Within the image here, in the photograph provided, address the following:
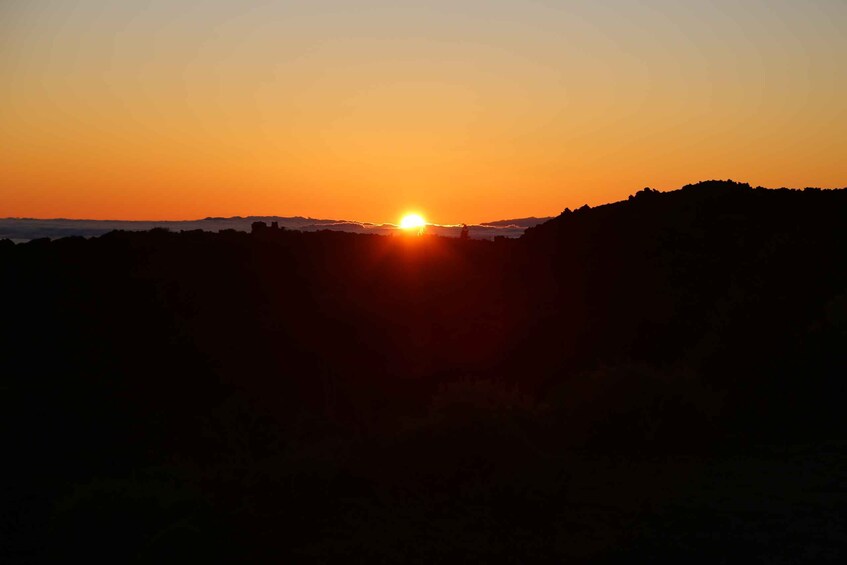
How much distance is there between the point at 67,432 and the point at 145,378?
285cm

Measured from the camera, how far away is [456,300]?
29.7m

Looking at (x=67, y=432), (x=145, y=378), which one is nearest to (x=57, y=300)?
(x=145, y=378)

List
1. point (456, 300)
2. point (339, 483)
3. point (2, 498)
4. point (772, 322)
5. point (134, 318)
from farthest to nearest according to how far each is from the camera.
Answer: point (456, 300) → point (134, 318) → point (772, 322) → point (2, 498) → point (339, 483)

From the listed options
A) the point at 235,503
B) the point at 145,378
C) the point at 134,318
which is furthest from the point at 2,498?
the point at 134,318

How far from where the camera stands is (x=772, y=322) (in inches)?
893

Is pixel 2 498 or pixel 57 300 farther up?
pixel 57 300

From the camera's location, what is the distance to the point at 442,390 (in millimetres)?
21375

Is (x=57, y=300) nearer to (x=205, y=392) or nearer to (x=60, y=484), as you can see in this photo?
(x=205, y=392)

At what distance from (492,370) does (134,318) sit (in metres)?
9.37

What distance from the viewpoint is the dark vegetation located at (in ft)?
40.2

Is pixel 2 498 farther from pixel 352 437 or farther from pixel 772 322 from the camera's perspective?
pixel 772 322

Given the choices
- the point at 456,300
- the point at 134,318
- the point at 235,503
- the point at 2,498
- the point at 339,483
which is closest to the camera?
the point at 235,503

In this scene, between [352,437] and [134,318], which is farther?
[134,318]

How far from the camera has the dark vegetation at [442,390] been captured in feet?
40.2
